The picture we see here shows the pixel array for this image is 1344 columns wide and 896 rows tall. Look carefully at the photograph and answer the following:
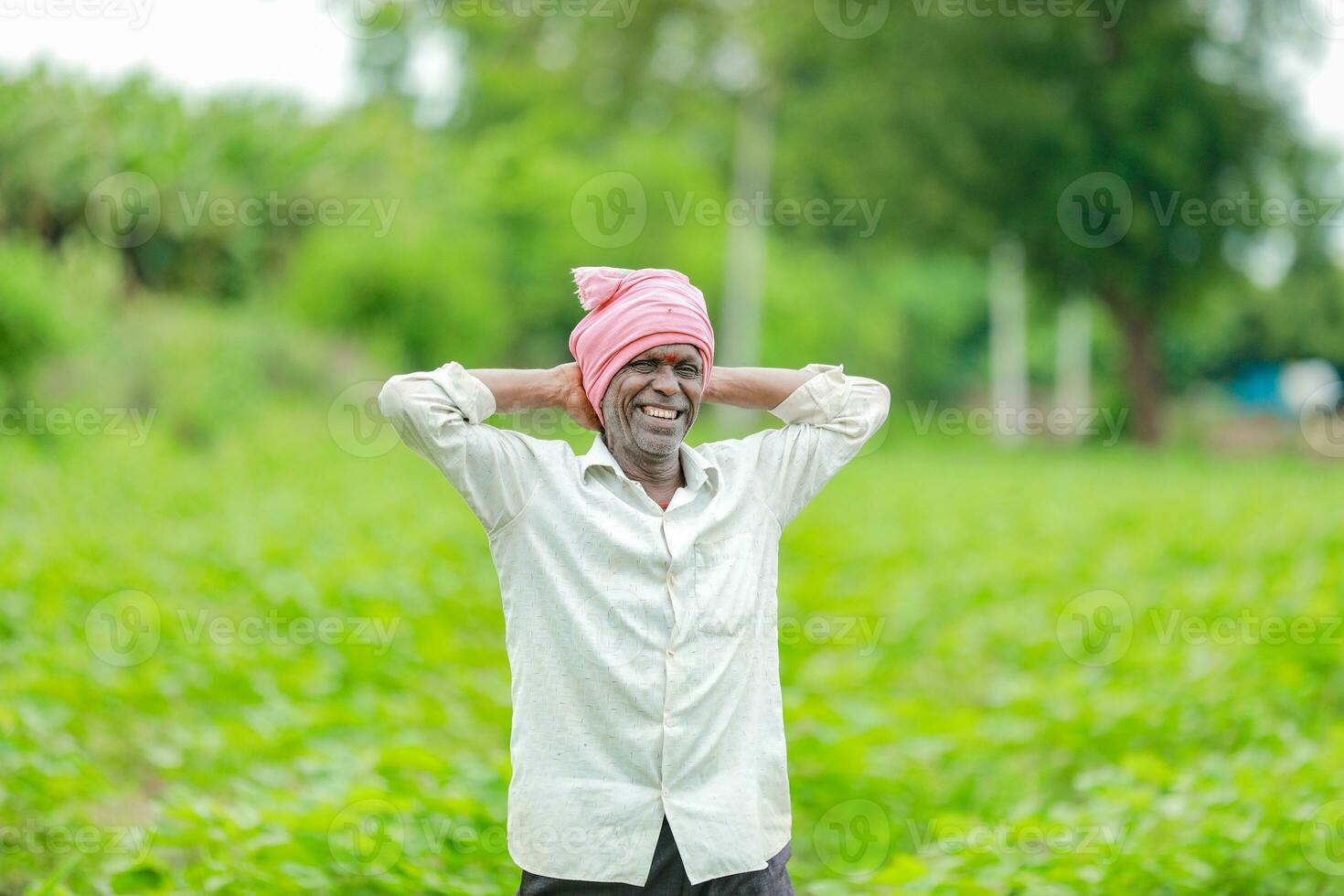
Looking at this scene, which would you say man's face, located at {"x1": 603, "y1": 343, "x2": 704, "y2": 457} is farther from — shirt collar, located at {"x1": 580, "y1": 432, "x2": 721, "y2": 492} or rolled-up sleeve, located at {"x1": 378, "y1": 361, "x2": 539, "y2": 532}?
rolled-up sleeve, located at {"x1": 378, "y1": 361, "x2": 539, "y2": 532}

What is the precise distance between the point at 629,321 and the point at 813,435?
1.66ft

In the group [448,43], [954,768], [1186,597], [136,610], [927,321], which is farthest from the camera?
[927,321]

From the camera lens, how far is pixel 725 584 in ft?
8.96

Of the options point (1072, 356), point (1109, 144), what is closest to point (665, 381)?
point (1109, 144)

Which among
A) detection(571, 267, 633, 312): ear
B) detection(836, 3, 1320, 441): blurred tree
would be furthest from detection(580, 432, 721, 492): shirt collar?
detection(836, 3, 1320, 441): blurred tree

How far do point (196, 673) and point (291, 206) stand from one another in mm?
16259

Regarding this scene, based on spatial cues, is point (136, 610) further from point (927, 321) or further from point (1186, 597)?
point (927, 321)

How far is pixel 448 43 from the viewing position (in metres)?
41.4

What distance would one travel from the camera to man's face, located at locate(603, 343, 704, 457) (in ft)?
8.89

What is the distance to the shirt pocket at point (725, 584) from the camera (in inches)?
106

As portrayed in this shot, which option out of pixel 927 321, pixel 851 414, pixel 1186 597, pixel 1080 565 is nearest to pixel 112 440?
pixel 1080 565

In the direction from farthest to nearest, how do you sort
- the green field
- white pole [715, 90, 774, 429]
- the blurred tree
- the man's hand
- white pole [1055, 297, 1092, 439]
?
white pole [1055, 297, 1092, 439], white pole [715, 90, 774, 429], the blurred tree, the green field, the man's hand

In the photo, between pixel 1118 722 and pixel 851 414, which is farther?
pixel 1118 722

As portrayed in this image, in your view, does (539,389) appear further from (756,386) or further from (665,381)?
(756,386)
